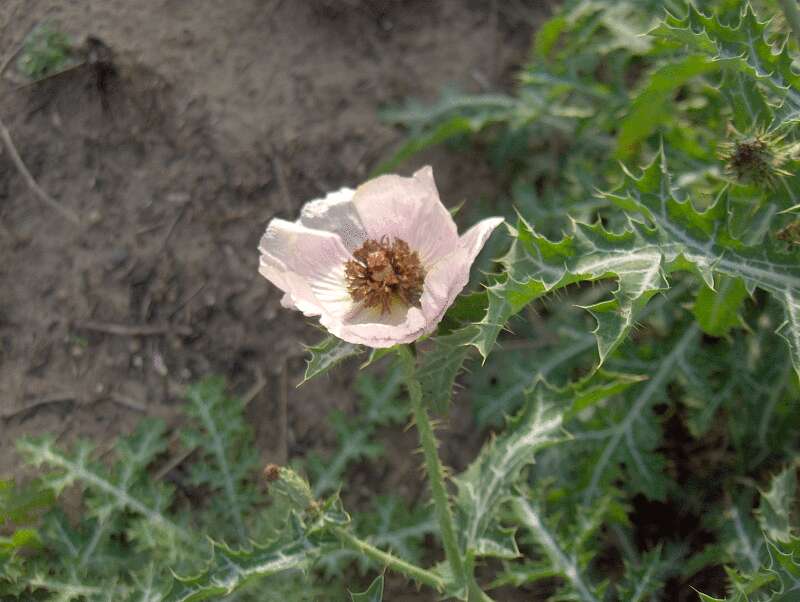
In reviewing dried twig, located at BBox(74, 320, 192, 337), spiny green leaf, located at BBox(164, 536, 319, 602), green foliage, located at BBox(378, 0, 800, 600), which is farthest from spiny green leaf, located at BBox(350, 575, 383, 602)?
dried twig, located at BBox(74, 320, 192, 337)

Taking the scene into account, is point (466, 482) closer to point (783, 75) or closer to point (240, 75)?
point (783, 75)

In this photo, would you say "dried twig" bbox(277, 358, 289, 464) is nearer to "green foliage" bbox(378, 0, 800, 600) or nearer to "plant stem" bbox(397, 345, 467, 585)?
"green foliage" bbox(378, 0, 800, 600)

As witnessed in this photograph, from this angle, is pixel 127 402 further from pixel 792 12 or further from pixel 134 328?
pixel 792 12

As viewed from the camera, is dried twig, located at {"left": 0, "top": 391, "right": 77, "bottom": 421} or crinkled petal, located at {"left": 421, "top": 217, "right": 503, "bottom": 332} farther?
dried twig, located at {"left": 0, "top": 391, "right": 77, "bottom": 421}

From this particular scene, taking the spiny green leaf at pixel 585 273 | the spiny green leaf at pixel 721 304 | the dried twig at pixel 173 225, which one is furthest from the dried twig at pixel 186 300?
the spiny green leaf at pixel 721 304

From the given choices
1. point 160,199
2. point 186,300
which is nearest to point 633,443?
point 186,300
